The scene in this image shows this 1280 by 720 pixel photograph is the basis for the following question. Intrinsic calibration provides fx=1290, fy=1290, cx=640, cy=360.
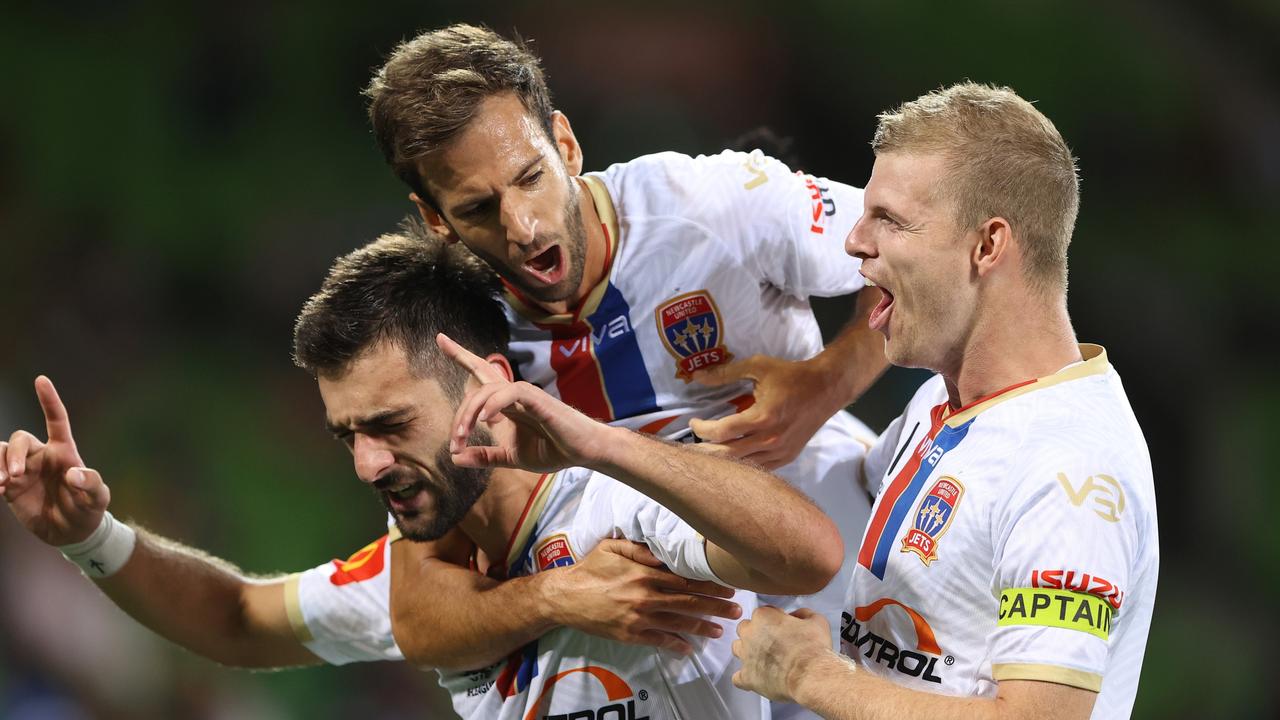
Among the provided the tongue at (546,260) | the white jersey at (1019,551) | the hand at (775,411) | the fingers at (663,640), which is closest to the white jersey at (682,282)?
the hand at (775,411)

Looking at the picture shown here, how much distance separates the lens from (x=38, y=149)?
7.18 meters

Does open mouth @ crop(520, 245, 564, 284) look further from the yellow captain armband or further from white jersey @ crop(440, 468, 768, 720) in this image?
the yellow captain armband

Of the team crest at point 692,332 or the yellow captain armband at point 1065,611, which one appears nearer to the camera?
the yellow captain armband at point 1065,611

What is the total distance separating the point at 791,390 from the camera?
3268 millimetres

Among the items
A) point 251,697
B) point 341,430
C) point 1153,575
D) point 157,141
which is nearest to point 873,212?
point 1153,575

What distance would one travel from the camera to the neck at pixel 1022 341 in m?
2.33

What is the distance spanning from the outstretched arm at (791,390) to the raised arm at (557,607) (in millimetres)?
439

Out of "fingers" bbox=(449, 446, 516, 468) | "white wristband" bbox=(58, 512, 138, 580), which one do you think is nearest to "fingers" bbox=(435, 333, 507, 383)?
"fingers" bbox=(449, 446, 516, 468)

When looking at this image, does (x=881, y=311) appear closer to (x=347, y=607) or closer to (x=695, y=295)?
(x=695, y=295)

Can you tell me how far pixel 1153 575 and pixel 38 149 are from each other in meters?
6.70

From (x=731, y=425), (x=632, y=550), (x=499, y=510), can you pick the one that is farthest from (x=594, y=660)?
(x=731, y=425)

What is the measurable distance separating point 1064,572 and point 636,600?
106 cm

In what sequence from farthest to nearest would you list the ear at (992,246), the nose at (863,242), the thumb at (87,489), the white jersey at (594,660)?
the thumb at (87,489) < the white jersey at (594,660) < the nose at (863,242) < the ear at (992,246)

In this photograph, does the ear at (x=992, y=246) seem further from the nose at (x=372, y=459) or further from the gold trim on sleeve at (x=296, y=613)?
the gold trim on sleeve at (x=296, y=613)
